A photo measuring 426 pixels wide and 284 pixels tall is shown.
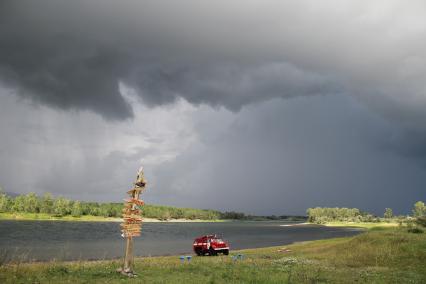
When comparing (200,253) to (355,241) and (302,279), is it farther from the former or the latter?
(302,279)

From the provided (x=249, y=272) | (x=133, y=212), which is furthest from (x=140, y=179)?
(x=249, y=272)

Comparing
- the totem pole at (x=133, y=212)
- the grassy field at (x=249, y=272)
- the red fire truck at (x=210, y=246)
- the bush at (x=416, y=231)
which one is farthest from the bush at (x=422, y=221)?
the totem pole at (x=133, y=212)

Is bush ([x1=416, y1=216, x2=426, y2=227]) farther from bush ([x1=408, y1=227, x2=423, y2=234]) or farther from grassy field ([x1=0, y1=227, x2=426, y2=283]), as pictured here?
grassy field ([x1=0, y1=227, x2=426, y2=283])

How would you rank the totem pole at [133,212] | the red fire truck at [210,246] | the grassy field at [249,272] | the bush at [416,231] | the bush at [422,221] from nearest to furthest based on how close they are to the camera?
1. the grassy field at [249,272]
2. the totem pole at [133,212]
3. the red fire truck at [210,246]
4. the bush at [416,231]
5. the bush at [422,221]

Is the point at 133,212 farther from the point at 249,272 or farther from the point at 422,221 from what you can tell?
the point at 422,221

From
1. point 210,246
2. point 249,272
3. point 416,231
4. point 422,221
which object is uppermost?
point 422,221

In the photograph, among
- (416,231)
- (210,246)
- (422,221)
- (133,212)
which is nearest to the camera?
(133,212)

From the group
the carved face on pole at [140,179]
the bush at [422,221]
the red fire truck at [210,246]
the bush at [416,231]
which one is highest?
the carved face on pole at [140,179]

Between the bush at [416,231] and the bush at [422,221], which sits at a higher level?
the bush at [422,221]

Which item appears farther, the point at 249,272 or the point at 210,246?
the point at 210,246

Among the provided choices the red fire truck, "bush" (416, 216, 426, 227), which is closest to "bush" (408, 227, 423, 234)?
"bush" (416, 216, 426, 227)

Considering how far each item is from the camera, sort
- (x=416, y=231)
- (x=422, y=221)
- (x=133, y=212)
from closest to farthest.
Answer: (x=133, y=212), (x=416, y=231), (x=422, y=221)

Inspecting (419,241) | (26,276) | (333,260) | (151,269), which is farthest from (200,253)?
(26,276)

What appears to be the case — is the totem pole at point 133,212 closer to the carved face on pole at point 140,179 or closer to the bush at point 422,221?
the carved face on pole at point 140,179
